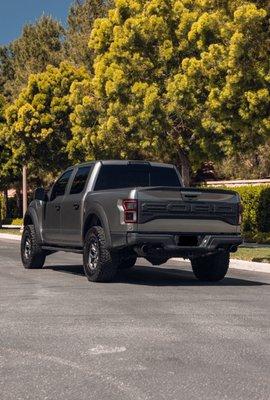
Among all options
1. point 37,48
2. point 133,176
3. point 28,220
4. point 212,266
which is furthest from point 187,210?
point 37,48

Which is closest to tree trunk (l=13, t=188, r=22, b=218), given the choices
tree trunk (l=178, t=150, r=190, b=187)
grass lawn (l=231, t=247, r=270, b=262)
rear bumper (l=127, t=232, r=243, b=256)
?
tree trunk (l=178, t=150, r=190, b=187)

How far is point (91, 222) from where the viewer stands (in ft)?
41.7

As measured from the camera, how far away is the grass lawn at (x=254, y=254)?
1712 centimetres

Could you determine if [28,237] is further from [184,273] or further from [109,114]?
[109,114]

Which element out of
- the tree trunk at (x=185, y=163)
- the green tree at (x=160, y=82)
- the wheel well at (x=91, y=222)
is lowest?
the wheel well at (x=91, y=222)

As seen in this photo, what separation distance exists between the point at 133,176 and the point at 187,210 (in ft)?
7.08

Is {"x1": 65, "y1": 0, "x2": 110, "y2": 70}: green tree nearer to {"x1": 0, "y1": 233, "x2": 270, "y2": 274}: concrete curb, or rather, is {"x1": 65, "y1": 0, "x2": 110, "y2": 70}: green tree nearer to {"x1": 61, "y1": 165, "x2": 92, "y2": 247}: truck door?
{"x1": 0, "y1": 233, "x2": 270, "y2": 274}: concrete curb

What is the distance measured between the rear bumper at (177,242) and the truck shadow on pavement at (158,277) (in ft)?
Answer: 2.80

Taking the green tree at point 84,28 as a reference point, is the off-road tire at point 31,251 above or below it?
below

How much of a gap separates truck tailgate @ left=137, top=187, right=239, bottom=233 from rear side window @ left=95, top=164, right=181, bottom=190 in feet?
6.18

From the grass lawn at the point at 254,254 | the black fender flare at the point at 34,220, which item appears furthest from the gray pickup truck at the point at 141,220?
the grass lawn at the point at 254,254

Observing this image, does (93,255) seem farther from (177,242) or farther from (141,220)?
(177,242)

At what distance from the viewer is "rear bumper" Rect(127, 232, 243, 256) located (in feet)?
37.4

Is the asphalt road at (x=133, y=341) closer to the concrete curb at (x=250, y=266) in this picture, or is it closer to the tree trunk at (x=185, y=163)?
the concrete curb at (x=250, y=266)
